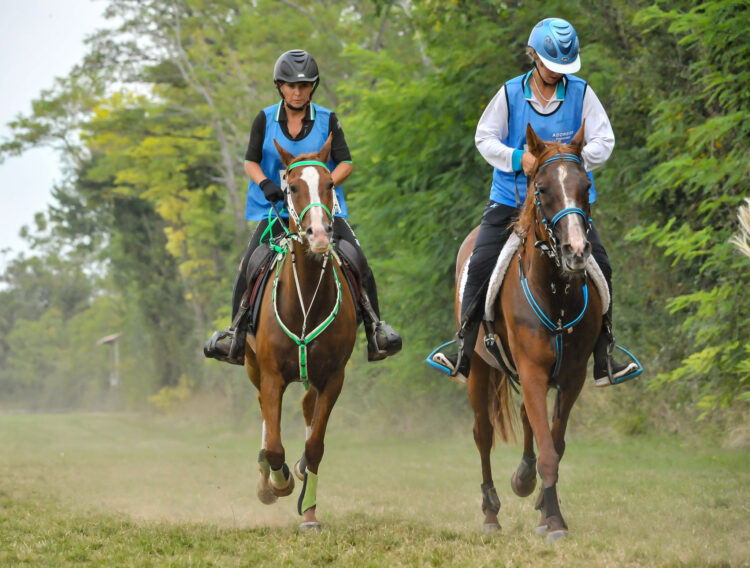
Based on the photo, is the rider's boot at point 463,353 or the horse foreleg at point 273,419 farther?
the rider's boot at point 463,353

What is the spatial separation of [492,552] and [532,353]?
1618mm

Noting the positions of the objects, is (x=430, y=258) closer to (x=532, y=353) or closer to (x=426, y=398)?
(x=426, y=398)

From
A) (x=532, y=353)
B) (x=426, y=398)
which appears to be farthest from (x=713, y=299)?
(x=426, y=398)

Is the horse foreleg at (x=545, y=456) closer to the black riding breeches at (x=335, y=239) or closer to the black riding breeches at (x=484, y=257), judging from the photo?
the black riding breeches at (x=484, y=257)

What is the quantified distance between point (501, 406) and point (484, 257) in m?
1.79

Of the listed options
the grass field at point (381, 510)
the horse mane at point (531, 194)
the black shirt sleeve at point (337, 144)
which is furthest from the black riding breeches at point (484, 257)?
the grass field at point (381, 510)

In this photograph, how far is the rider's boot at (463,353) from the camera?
870 centimetres

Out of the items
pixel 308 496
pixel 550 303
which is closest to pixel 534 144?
pixel 550 303

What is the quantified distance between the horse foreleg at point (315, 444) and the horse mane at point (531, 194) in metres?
2.04

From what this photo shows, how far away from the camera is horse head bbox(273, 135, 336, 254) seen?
25.2 ft

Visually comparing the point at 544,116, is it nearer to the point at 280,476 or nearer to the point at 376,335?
the point at 376,335

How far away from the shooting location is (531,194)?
7.51 m

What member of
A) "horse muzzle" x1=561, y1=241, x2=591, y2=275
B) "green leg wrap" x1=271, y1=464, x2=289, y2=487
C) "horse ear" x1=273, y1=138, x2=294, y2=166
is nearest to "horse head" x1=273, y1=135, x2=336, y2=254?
"horse ear" x1=273, y1=138, x2=294, y2=166

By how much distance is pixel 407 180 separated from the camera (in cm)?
1861
